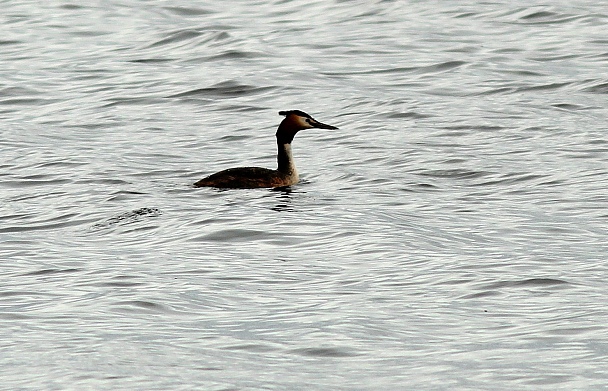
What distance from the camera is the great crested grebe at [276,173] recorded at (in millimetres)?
15367

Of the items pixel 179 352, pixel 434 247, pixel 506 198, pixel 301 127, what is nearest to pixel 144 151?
pixel 301 127

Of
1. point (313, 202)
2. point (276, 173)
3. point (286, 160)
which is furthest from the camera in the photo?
point (286, 160)

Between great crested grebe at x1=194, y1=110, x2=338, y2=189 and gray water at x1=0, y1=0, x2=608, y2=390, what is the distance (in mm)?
226

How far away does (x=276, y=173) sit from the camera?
52.5ft

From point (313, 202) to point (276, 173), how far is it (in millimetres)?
1337

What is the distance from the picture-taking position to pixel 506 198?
1452cm

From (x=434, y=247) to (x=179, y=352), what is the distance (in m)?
3.62

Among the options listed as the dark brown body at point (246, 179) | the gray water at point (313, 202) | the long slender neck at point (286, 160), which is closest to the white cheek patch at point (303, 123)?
the long slender neck at point (286, 160)

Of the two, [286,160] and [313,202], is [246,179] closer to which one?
[286,160]

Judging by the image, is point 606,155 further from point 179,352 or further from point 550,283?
point 179,352

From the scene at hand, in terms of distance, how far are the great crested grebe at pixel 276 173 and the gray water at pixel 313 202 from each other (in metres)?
0.23

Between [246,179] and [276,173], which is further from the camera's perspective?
[276,173]

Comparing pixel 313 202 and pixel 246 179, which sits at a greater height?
pixel 246 179

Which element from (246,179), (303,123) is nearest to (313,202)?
(246,179)
